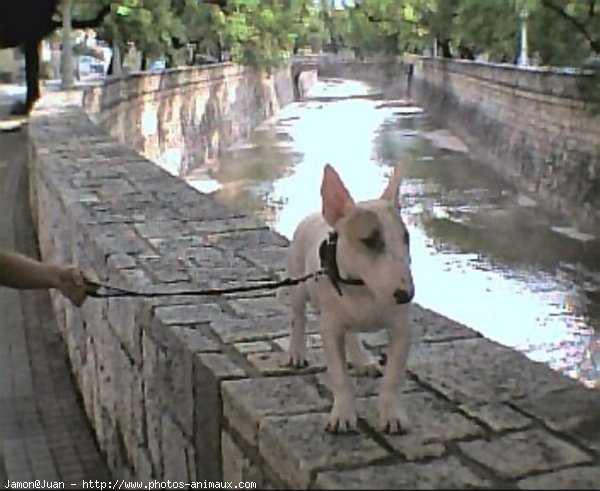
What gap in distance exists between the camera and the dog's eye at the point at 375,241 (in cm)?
→ 264

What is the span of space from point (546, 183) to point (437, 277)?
24.2 ft

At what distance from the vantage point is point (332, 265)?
9.20 feet

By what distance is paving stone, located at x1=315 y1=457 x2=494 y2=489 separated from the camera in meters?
2.45

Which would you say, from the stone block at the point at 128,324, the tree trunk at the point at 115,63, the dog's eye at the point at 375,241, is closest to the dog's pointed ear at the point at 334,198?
the dog's eye at the point at 375,241

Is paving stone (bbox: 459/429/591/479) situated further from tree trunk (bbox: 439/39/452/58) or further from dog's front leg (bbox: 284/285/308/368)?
tree trunk (bbox: 439/39/452/58)

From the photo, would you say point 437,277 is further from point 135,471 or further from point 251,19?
point 251,19

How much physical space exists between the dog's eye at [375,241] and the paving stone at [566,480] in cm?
60

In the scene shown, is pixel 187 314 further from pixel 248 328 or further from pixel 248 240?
pixel 248 240

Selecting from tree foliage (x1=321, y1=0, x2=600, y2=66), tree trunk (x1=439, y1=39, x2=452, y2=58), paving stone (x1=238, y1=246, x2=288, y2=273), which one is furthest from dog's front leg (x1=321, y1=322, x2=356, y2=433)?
tree trunk (x1=439, y1=39, x2=452, y2=58)

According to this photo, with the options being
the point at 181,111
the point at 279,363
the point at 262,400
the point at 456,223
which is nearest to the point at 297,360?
the point at 279,363

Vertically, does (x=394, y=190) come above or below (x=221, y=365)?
above

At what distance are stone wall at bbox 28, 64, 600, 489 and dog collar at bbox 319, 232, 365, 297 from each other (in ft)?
1.21

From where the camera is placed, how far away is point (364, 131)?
1714 inches

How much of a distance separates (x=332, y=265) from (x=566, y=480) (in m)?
0.75
